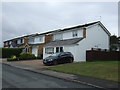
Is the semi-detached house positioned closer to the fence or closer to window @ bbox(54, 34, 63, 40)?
window @ bbox(54, 34, 63, 40)

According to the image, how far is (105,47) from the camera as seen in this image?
1288 inches

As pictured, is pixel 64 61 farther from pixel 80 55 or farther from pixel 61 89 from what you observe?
pixel 61 89

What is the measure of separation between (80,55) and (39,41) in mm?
19714

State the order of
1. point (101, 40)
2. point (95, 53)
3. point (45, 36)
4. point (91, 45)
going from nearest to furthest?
point (95, 53) → point (91, 45) → point (101, 40) → point (45, 36)

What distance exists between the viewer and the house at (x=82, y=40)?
27.7m

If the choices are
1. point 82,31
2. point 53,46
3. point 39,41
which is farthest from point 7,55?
point 82,31

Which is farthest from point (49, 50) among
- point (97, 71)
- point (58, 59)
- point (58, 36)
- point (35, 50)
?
point (97, 71)

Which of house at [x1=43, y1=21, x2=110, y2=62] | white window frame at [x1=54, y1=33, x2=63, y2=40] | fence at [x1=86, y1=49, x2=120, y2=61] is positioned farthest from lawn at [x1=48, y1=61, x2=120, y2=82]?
white window frame at [x1=54, y1=33, x2=63, y2=40]

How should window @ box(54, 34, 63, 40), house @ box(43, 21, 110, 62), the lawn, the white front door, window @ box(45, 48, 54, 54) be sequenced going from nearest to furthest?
the lawn
house @ box(43, 21, 110, 62)
window @ box(45, 48, 54, 54)
window @ box(54, 34, 63, 40)
the white front door

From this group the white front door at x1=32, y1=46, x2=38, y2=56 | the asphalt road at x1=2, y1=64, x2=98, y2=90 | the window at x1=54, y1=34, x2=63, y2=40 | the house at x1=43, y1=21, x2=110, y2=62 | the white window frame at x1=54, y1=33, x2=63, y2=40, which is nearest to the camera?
the asphalt road at x1=2, y1=64, x2=98, y2=90

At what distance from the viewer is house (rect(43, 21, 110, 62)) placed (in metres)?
27.7

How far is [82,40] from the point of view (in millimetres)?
28266

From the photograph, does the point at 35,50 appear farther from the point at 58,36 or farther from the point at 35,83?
the point at 35,83

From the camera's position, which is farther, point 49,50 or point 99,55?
point 49,50
